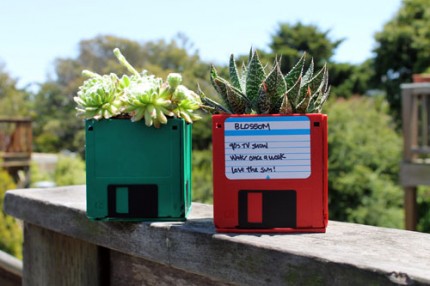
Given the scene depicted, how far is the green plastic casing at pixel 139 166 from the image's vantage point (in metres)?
1.20

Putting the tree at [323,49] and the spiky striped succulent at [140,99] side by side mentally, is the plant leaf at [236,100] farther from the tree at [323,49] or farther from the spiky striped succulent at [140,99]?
the tree at [323,49]

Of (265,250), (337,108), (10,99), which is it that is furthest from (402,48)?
(10,99)

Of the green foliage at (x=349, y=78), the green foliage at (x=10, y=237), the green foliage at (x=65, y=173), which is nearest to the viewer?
the green foliage at (x=10, y=237)

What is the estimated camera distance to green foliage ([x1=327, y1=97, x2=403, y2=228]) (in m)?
9.45

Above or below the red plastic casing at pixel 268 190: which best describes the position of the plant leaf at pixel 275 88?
above

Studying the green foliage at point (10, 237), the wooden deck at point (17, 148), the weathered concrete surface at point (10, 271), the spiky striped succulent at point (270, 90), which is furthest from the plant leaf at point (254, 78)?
the wooden deck at point (17, 148)

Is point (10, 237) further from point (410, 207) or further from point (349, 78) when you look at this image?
point (349, 78)

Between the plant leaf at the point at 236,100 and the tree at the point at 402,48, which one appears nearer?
the plant leaf at the point at 236,100

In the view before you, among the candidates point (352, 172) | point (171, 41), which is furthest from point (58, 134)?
point (352, 172)

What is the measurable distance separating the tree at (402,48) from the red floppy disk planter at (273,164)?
53.2 feet

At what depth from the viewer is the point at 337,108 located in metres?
12.1

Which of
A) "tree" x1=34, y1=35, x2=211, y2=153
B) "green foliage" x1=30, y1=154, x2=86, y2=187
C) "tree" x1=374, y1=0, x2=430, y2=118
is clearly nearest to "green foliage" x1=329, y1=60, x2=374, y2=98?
"tree" x1=374, y1=0, x2=430, y2=118

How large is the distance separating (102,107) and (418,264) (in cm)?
70

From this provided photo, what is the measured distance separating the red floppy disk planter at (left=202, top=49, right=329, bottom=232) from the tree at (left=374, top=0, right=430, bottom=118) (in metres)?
16.2
